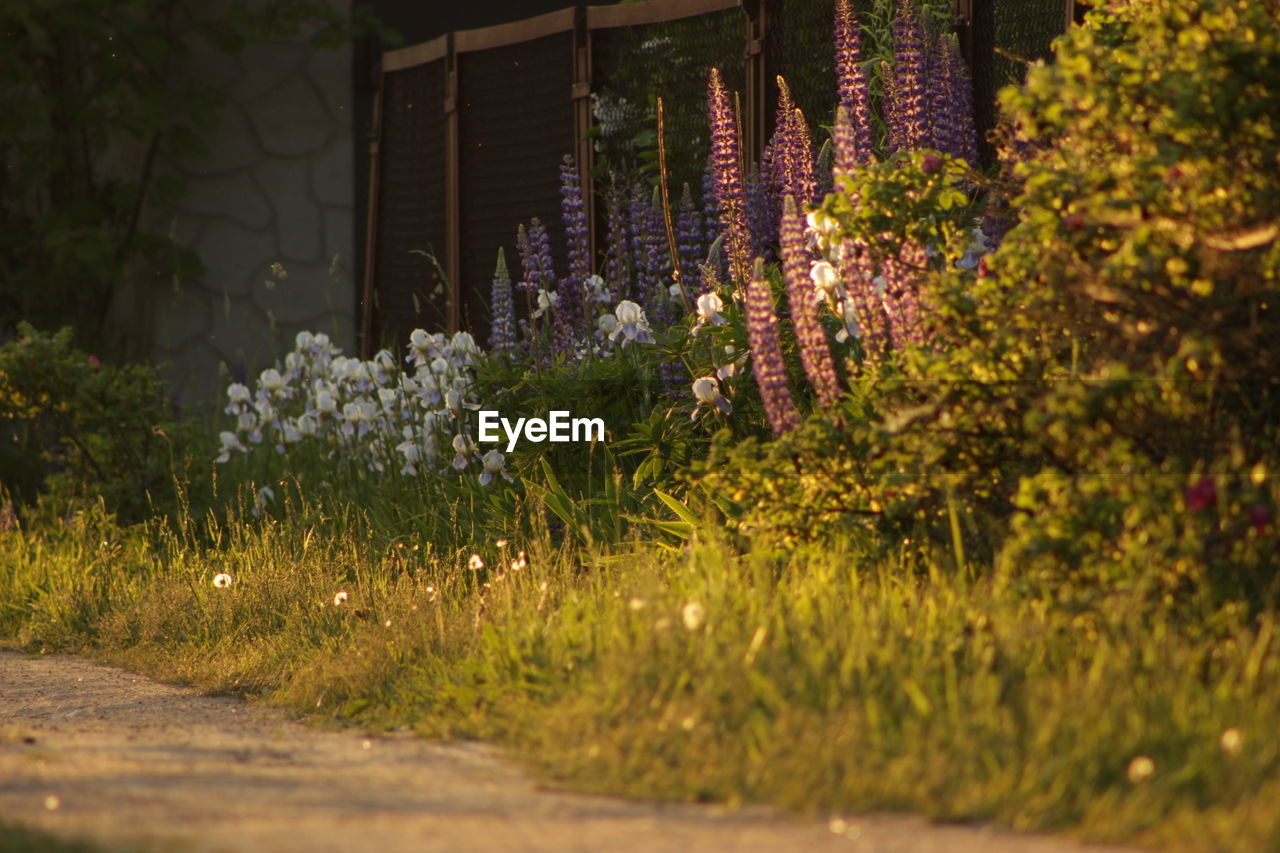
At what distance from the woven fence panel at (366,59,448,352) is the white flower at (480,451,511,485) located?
358 cm

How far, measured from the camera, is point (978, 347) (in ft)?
12.6

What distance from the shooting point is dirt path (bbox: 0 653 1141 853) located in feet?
8.70

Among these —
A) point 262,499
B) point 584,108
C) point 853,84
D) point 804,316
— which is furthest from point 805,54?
point 262,499

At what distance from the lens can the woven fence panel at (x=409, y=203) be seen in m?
9.27

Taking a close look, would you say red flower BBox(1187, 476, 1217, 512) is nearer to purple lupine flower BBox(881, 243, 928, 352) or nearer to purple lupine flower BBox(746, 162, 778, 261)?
purple lupine flower BBox(881, 243, 928, 352)

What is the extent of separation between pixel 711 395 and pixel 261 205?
7398 millimetres

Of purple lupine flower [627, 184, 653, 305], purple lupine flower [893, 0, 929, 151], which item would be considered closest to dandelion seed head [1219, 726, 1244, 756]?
purple lupine flower [893, 0, 929, 151]

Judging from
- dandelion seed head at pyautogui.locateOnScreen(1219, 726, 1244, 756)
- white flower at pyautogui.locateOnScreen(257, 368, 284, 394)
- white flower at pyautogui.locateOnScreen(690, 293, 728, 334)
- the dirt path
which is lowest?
the dirt path

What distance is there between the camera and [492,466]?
557 cm

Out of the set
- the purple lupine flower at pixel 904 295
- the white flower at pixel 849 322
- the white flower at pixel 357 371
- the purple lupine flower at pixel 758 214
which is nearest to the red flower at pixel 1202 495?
the purple lupine flower at pixel 904 295

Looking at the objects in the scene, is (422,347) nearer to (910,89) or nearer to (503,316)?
(503,316)

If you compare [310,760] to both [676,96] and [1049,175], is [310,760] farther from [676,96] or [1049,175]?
[676,96]

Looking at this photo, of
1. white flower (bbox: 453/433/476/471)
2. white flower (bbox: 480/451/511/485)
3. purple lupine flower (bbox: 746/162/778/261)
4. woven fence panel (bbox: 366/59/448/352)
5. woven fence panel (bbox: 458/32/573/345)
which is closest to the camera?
purple lupine flower (bbox: 746/162/778/261)

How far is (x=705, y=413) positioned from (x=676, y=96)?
3.11 m
